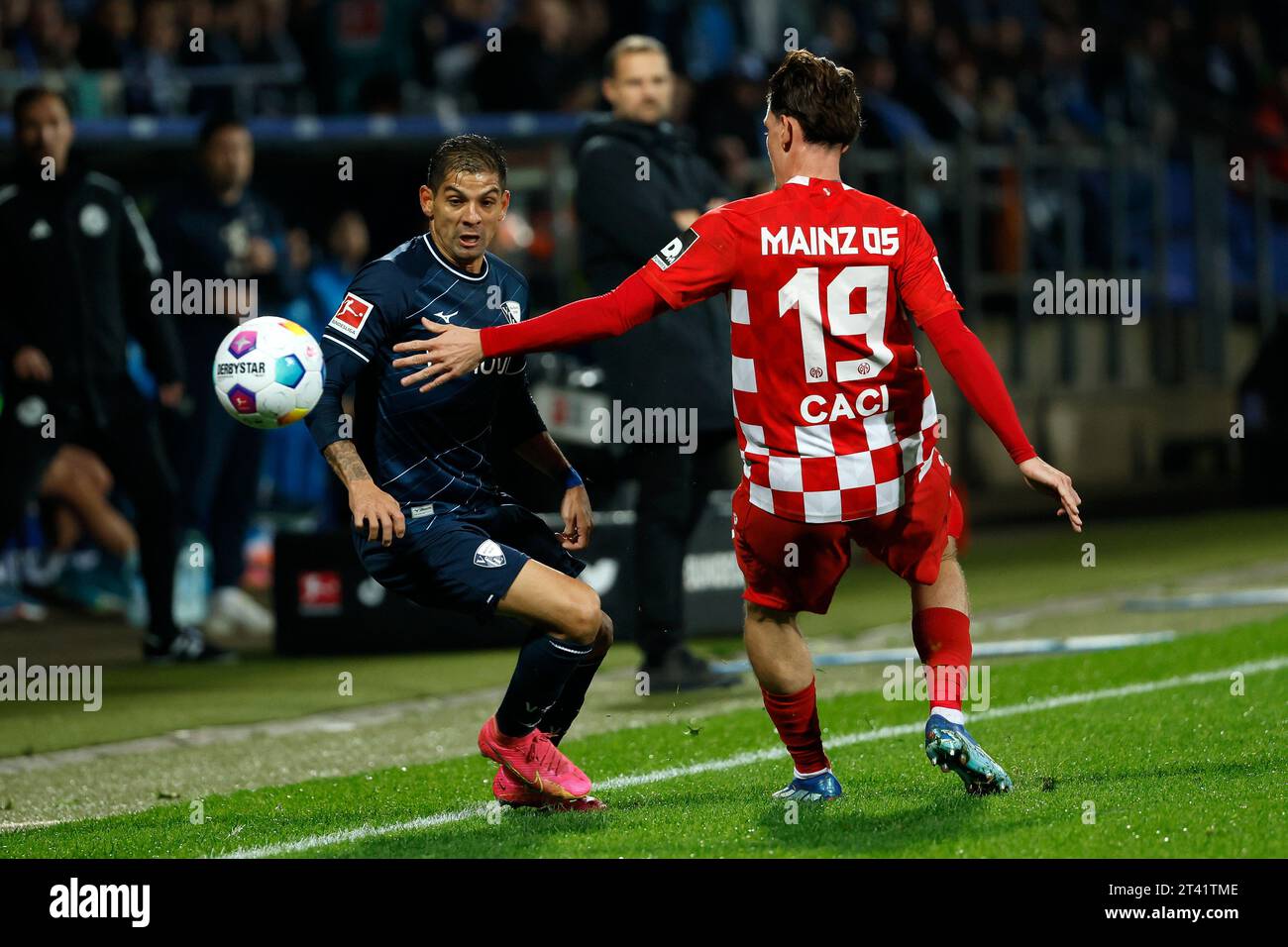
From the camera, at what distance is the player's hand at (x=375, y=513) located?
5438 mm

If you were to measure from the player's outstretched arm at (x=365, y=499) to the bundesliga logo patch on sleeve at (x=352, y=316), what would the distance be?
0.30m

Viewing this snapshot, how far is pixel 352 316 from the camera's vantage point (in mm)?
5609

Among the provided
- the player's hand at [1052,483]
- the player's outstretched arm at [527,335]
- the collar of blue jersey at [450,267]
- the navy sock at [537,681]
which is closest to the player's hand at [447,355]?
the player's outstretched arm at [527,335]

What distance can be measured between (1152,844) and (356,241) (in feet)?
29.2

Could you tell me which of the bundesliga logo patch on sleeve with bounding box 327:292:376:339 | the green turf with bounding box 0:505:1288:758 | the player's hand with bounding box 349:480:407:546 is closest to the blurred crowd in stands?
Answer: the green turf with bounding box 0:505:1288:758

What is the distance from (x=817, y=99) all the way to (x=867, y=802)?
190 cm

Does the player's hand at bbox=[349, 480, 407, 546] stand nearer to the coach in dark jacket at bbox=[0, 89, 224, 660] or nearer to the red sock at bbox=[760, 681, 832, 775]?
the red sock at bbox=[760, 681, 832, 775]

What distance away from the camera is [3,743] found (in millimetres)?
7691

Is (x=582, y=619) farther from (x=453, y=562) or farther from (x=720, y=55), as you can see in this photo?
(x=720, y=55)

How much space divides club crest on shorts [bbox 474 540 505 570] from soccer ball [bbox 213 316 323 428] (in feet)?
1.95

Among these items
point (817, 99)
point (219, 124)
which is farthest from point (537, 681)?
point (219, 124)

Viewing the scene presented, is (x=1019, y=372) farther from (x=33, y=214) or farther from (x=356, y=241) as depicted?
(x=33, y=214)

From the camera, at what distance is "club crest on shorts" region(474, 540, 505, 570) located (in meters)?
5.60
